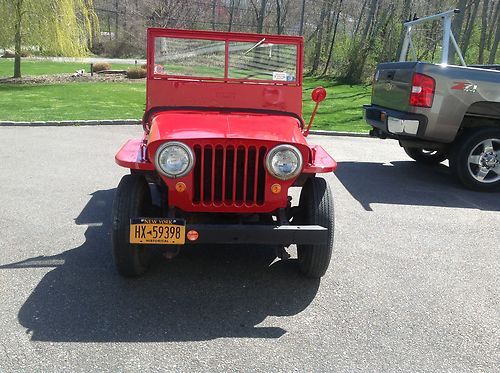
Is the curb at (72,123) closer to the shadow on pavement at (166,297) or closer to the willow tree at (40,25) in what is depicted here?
the shadow on pavement at (166,297)

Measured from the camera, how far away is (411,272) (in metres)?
4.02

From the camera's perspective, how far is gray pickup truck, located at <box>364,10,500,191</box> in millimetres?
6520

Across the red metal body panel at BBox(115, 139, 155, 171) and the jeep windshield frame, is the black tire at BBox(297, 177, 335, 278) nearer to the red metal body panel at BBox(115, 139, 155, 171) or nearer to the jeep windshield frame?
the red metal body panel at BBox(115, 139, 155, 171)

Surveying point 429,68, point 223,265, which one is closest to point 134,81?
point 429,68

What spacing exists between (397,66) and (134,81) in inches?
682

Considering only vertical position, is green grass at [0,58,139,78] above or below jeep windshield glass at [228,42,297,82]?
above

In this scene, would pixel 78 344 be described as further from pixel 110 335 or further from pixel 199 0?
pixel 199 0

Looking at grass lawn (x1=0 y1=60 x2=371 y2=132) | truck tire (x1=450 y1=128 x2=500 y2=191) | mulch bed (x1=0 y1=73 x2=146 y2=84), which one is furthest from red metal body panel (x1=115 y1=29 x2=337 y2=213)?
mulch bed (x1=0 y1=73 x2=146 y2=84)

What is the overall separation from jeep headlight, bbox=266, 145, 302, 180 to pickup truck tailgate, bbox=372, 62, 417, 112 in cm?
402

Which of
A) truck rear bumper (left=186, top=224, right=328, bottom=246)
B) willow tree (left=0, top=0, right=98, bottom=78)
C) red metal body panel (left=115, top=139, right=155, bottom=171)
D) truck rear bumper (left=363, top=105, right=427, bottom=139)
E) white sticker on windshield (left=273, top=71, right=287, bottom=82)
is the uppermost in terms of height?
willow tree (left=0, top=0, right=98, bottom=78)

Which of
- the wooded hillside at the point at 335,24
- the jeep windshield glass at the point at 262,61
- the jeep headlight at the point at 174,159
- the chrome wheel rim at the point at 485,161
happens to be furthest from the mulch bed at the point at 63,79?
the jeep headlight at the point at 174,159

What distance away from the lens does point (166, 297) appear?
337 centimetres

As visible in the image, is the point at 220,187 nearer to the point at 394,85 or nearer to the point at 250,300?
the point at 250,300

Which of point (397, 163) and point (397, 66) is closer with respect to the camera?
point (397, 66)
